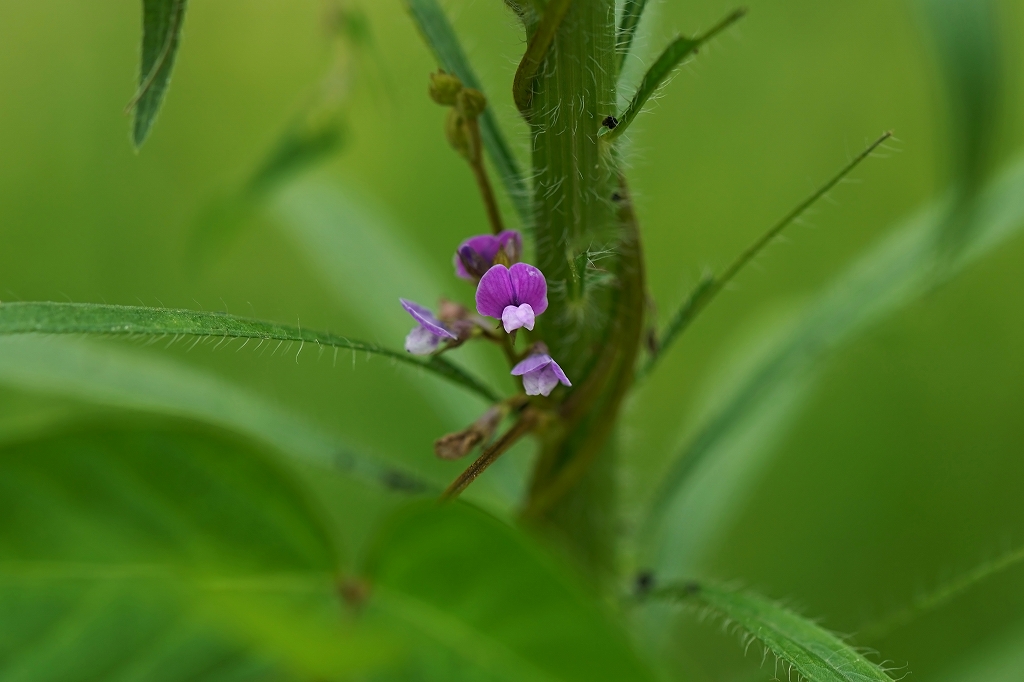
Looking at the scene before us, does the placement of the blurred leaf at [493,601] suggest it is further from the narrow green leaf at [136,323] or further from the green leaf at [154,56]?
the green leaf at [154,56]

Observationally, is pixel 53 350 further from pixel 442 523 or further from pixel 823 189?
pixel 823 189

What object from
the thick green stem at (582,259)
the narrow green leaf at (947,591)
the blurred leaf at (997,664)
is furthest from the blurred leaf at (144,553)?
the blurred leaf at (997,664)

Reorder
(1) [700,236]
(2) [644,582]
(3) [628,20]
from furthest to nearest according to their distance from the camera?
(1) [700,236]
(2) [644,582]
(3) [628,20]

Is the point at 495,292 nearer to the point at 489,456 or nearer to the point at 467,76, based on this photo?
the point at 489,456

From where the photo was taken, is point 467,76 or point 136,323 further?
point 467,76

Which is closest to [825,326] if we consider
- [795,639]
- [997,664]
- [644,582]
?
[644,582]

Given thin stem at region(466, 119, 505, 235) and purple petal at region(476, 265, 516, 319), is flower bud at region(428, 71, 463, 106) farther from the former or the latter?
purple petal at region(476, 265, 516, 319)
